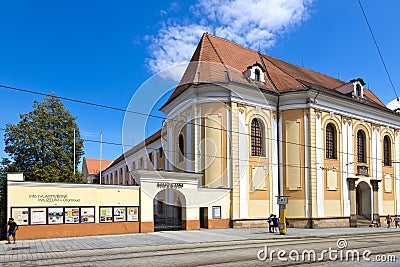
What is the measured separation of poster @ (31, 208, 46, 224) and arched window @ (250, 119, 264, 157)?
17135 millimetres

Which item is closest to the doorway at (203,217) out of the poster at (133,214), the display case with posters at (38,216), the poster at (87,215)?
the poster at (133,214)

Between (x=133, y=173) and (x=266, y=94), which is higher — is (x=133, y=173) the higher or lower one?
the lower one

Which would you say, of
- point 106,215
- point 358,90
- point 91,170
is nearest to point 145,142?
point 358,90

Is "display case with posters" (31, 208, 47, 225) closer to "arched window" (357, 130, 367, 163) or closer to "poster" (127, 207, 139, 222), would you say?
"poster" (127, 207, 139, 222)

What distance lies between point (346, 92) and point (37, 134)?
3098cm

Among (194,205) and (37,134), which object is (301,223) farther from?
(37,134)

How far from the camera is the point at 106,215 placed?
24266 mm

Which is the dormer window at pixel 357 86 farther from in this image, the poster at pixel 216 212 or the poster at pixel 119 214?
the poster at pixel 119 214

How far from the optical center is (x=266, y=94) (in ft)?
111

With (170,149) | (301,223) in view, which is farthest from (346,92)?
(170,149)

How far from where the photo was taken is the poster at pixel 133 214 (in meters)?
25.2

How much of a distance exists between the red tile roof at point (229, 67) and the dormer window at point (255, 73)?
22.1 inches

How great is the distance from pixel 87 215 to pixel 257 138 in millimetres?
15896

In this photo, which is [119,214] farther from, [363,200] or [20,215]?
[363,200]
